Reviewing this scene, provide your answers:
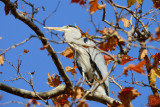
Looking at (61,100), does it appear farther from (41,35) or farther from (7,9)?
(7,9)

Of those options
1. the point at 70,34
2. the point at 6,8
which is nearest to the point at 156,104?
the point at 6,8

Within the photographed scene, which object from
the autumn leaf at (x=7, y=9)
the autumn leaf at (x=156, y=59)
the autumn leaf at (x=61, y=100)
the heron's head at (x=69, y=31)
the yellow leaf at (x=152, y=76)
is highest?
the heron's head at (x=69, y=31)

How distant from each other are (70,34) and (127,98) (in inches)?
94.7

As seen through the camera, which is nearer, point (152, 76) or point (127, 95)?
point (127, 95)

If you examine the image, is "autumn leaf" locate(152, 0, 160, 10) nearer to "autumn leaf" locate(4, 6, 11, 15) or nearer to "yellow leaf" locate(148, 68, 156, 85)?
"yellow leaf" locate(148, 68, 156, 85)

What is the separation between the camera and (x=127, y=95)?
5.78 feet

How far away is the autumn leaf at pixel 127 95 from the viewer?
174cm

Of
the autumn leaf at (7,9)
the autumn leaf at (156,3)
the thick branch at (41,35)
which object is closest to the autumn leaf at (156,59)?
the autumn leaf at (156,3)

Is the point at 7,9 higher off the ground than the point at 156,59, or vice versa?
the point at 7,9

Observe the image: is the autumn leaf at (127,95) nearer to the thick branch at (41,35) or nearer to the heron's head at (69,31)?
the thick branch at (41,35)

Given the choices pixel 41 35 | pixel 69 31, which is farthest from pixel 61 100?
pixel 69 31

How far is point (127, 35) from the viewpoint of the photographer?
1700 mm

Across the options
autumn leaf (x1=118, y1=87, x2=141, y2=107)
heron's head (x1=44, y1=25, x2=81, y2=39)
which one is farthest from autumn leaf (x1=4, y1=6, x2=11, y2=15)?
heron's head (x1=44, y1=25, x2=81, y2=39)

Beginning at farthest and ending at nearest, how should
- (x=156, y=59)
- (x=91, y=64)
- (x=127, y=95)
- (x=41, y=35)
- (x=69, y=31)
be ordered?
1. (x=69, y=31)
2. (x=91, y=64)
3. (x=156, y=59)
4. (x=41, y=35)
5. (x=127, y=95)
